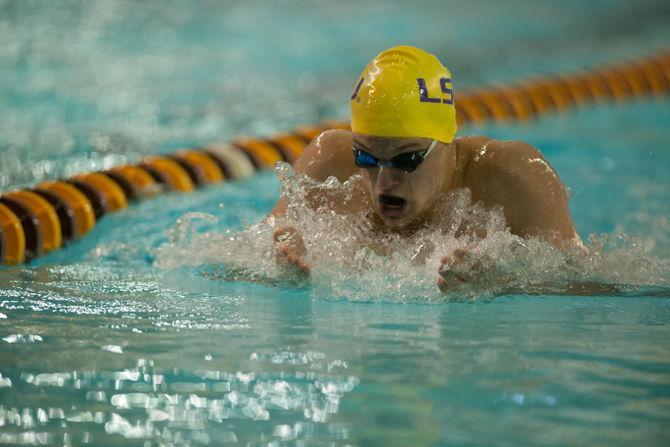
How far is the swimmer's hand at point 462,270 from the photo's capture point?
8.62 feet

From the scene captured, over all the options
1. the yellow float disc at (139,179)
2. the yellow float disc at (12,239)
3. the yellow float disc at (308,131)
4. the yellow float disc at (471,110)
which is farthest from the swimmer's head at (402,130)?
the yellow float disc at (471,110)

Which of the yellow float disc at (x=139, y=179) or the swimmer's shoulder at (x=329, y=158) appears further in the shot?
the yellow float disc at (x=139, y=179)

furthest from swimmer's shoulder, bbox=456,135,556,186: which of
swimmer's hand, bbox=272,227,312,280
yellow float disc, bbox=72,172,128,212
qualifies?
yellow float disc, bbox=72,172,128,212

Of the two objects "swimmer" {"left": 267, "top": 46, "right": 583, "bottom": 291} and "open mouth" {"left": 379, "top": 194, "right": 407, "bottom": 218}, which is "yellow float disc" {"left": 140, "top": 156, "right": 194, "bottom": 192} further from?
"open mouth" {"left": 379, "top": 194, "right": 407, "bottom": 218}

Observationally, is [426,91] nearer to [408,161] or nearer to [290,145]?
[408,161]

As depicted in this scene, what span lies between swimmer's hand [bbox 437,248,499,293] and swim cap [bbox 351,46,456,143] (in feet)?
1.30

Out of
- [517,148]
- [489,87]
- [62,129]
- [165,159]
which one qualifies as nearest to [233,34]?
[489,87]

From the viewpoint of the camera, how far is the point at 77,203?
415cm

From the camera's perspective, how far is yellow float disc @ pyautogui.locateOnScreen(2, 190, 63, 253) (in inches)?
150

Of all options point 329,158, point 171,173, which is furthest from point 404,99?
point 171,173

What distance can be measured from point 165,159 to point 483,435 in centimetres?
332

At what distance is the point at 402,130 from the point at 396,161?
0.09 meters

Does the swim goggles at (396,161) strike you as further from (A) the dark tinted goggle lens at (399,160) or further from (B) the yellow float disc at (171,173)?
(B) the yellow float disc at (171,173)

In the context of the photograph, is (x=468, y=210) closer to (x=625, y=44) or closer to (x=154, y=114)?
(x=154, y=114)
